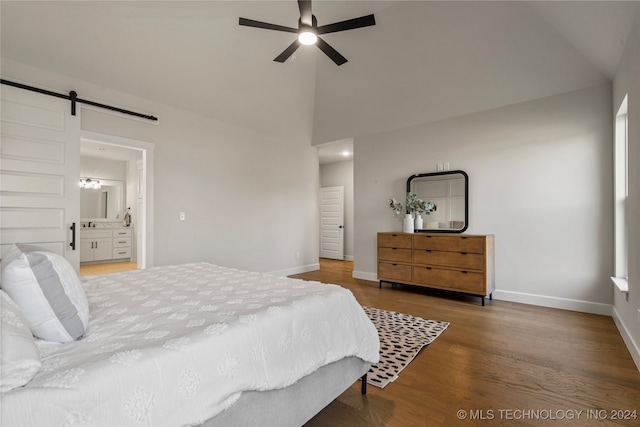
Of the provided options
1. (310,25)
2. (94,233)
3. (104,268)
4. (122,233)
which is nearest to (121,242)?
(122,233)

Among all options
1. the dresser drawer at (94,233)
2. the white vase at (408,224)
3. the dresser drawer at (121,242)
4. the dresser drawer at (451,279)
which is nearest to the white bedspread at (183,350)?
the dresser drawer at (451,279)

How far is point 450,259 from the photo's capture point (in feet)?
13.5

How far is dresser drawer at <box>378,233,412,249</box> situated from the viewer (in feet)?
14.9

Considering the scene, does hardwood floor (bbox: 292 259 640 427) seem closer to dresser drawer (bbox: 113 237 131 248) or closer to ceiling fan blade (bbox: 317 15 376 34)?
ceiling fan blade (bbox: 317 15 376 34)

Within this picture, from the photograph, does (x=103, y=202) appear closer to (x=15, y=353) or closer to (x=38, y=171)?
(x=38, y=171)

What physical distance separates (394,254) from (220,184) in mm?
2960

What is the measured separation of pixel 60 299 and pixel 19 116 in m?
2.97

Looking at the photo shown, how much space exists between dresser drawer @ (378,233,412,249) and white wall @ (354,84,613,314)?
92 cm

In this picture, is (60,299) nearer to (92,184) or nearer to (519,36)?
(519,36)

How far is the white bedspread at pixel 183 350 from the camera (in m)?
0.85

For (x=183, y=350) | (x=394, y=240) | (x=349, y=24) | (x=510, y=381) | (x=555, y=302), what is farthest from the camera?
(x=394, y=240)

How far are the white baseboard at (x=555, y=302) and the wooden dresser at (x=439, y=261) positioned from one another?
19 centimetres

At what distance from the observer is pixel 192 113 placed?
4.45 meters

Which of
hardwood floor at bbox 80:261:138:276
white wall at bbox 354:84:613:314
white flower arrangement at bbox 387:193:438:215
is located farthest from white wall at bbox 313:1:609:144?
hardwood floor at bbox 80:261:138:276
